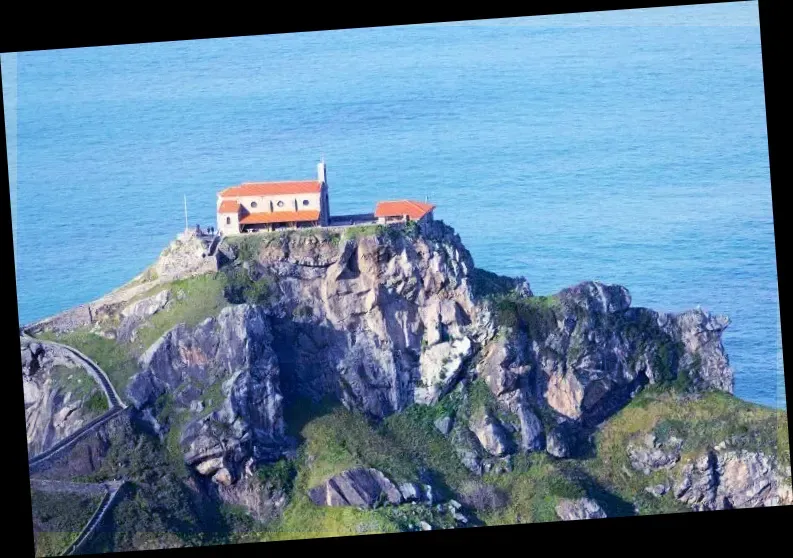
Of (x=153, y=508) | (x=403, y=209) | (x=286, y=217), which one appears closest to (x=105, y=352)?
(x=153, y=508)

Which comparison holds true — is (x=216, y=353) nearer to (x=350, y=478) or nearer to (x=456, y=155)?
(x=350, y=478)

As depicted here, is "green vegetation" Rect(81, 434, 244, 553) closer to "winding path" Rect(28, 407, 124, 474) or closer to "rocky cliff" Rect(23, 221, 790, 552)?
"rocky cliff" Rect(23, 221, 790, 552)

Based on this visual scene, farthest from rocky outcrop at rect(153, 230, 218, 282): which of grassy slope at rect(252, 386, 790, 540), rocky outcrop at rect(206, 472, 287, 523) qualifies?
rocky outcrop at rect(206, 472, 287, 523)

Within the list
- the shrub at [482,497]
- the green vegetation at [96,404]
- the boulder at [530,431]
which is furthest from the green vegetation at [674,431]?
the green vegetation at [96,404]

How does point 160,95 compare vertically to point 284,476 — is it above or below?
above

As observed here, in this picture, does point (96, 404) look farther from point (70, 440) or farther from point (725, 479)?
point (725, 479)

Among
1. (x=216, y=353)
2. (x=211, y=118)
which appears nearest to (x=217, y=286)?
(x=216, y=353)
